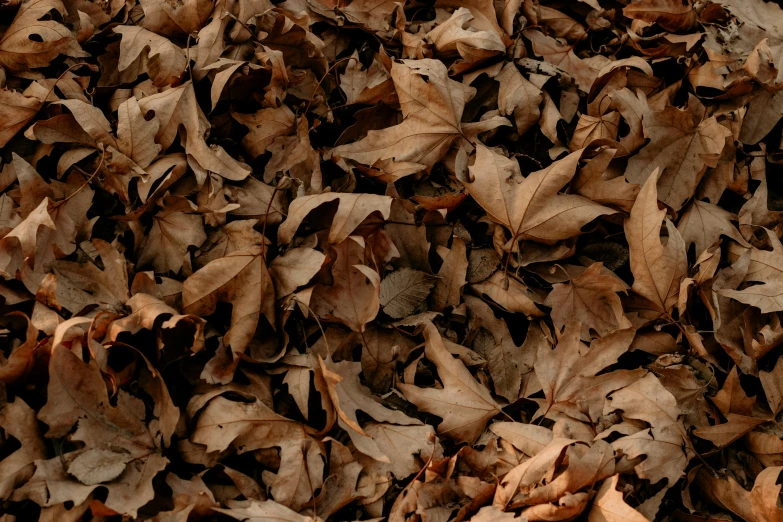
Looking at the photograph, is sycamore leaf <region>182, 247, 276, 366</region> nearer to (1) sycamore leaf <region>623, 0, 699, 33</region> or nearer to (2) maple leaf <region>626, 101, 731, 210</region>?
(2) maple leaf <region>626, 101, 731, 210</region>

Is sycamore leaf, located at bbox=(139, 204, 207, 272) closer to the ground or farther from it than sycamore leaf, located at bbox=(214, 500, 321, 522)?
farther from it

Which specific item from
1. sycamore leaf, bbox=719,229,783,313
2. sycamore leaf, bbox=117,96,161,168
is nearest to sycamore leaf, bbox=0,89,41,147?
sycamore leaf, bbox=117,96,161,168

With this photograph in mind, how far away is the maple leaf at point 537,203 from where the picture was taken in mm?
1901

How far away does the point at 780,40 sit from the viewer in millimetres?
2285

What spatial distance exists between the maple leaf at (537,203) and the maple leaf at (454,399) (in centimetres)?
38

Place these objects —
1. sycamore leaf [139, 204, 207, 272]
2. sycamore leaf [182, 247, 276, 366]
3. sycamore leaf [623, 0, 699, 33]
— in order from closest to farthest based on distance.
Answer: sycamore leaf [182, 247, 276, 366]
sycamore leaf [139, 204, 207, 272]
sycamore leaf [623, 0, 699, 33]

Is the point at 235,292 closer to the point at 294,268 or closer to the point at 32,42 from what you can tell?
the point at 294,268

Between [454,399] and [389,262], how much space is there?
0.41 metres

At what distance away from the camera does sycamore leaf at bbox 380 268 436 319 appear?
1872mm

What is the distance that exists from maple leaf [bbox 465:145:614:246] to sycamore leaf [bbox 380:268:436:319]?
262 mm

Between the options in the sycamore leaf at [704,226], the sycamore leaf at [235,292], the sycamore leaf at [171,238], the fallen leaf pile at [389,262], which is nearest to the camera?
the fallen leaf pile at [389,262]

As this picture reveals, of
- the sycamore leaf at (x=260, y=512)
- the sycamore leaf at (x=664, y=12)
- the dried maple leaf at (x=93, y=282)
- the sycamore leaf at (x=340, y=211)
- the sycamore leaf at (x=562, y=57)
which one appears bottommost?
the sycamore leaf at (x=260, y=512)

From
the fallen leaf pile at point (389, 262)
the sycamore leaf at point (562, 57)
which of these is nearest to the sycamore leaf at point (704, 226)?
the fallen leaf pile at point (389, 262)

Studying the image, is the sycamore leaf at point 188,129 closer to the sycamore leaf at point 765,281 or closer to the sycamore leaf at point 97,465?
the sycamore leaf at point 97,465
